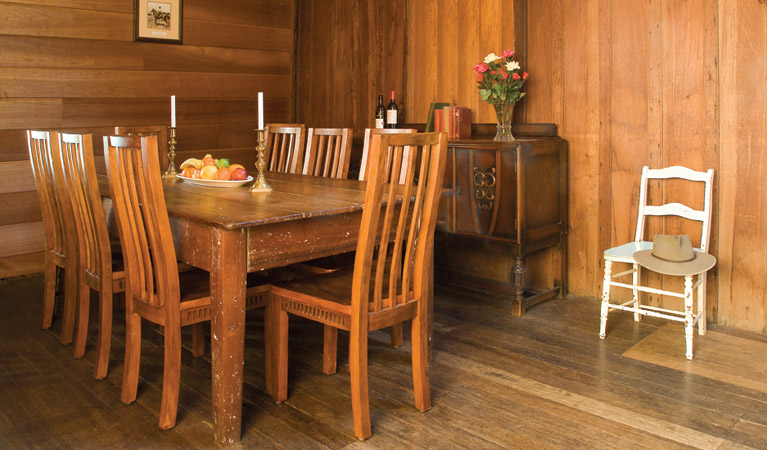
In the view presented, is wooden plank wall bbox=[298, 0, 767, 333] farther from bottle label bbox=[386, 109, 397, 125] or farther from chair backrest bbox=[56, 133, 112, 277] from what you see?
chair backrest bbox=[56, 133, 112, 277]

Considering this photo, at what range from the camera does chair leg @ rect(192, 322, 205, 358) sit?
2.70 m

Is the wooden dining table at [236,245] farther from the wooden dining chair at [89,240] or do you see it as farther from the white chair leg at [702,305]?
the white chair leg at [702,305]

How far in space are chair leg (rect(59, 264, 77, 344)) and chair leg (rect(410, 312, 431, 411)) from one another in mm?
1537

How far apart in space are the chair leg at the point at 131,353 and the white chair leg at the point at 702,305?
2.35m

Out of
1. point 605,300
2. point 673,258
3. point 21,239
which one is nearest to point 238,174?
point 605,300

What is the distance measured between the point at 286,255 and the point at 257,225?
158mm

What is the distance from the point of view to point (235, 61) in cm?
472

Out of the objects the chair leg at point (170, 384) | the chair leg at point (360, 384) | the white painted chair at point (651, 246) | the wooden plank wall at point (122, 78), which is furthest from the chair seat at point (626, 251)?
the wooden plank wall at point (122, 78)

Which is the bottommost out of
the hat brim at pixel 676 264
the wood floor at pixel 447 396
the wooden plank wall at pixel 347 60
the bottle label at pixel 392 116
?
the wood floor at pixel 447 396

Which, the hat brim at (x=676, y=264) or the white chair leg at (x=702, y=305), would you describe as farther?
the white chair leg at (x=702, y=305)

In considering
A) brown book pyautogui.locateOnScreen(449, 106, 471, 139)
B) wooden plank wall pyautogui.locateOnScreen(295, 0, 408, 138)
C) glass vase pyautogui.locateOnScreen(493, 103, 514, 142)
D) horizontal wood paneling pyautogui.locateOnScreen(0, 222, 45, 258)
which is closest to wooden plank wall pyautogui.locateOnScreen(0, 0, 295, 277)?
horizontal wood paneling pyautogui.locateOnScreen(0, 222, 45, 258)

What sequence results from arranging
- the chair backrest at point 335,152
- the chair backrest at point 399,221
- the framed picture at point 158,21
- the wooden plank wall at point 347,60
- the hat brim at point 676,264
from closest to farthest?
the chair backrest at point 399,221, the hat brim at point 676,264, the chair backrest at point 335,152, the framed picture at point 158,21, the wooden plank wall at point 347,60

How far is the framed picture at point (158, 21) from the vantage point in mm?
4172

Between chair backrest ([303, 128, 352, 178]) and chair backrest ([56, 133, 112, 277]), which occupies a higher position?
chair backrest ([303, 128, 352, 178])
